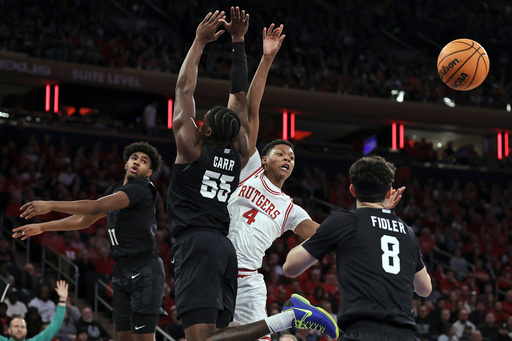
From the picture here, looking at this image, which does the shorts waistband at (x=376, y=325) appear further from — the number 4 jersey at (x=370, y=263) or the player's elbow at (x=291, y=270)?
the player's elbow at (x=291, y=270)

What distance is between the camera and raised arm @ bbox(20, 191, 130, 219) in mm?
5270

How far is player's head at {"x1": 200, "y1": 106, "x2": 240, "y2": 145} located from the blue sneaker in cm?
130

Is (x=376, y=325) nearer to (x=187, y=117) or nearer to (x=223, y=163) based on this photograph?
(x=223, y=163)

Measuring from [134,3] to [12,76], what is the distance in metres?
6.50

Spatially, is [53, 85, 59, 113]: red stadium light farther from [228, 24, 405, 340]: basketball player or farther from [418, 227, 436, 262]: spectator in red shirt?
[228, 24, 405, 340]: basketball player

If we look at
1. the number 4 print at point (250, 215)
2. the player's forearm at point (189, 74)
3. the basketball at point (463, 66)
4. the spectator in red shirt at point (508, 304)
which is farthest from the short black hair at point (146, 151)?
the spectator in red shirt at point (508, 304)

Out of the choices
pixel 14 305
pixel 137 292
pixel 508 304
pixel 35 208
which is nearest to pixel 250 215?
pixel 137 292

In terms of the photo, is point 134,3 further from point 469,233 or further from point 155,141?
point 469,233

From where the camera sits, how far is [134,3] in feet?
80.8

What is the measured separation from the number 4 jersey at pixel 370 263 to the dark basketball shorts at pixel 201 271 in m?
1.00

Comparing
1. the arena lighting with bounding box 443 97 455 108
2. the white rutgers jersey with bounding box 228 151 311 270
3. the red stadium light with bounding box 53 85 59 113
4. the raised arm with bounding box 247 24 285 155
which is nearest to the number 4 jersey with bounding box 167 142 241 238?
the white rutgers jersey with bounding box 228 151 311 270

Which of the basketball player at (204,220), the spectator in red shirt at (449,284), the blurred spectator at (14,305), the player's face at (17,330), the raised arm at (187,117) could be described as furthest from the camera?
the spectator in red shirt at (449,284)

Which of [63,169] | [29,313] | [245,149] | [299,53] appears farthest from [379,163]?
[299,53]

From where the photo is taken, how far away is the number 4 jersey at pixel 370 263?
4.19m
